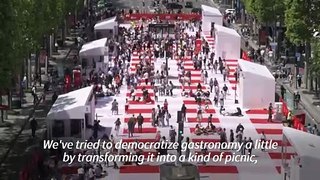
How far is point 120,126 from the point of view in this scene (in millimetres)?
51812

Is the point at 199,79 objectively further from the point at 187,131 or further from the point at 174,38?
the point at 174,38

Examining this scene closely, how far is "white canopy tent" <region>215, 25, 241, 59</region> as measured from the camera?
75312 millimetres

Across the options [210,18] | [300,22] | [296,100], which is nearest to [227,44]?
[300,22]

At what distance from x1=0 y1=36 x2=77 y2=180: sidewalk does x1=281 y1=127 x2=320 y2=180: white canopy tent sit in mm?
14385

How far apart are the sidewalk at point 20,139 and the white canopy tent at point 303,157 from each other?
47.2ft

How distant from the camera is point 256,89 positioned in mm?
56969

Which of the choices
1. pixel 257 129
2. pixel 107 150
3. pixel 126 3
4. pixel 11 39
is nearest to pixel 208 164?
pixel 107 150

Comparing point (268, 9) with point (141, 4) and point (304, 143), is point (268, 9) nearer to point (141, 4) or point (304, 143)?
point (304, 143)

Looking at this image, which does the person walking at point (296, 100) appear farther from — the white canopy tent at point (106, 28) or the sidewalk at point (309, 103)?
the white canopy tent at point (106, 28)

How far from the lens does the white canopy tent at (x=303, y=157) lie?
33344 mm

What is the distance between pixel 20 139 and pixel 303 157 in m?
20.9

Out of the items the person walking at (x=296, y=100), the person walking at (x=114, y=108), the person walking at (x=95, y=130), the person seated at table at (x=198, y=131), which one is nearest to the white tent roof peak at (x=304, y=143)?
the person seated at table at (x=198, y=131)

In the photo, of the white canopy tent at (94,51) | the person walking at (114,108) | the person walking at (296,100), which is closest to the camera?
the person walking at (114,108)

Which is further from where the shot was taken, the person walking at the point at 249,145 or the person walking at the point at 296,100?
the person walking at the point at 296,100
